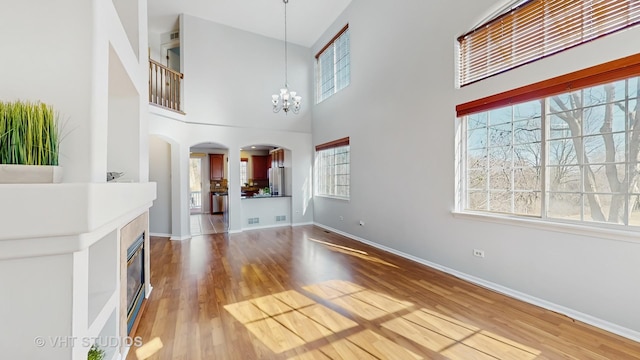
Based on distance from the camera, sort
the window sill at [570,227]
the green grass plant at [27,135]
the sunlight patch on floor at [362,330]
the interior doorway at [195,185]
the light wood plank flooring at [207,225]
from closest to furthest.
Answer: the green grass plant at [27,135] < the sunlight patch on floor at [362,330] < the window sill at [570,227] < the light wood plank flooring at [207,225] < the interior doorway at [195,185]

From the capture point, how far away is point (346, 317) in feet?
8.26

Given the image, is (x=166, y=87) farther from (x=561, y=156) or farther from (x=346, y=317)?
(x=561, y=156)

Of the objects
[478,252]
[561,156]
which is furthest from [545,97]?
[478,252]

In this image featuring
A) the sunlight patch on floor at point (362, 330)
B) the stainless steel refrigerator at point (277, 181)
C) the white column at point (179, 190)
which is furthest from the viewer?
the stainless steel refrigerator at point (277, 181)

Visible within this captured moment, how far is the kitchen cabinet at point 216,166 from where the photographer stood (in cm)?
982

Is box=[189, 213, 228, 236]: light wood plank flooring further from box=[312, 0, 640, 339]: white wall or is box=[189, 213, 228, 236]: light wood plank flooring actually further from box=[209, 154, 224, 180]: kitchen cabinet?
box=[312, 0, 640, 339]: white wall

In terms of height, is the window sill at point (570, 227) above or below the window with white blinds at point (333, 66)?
below

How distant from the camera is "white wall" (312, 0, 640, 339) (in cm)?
229

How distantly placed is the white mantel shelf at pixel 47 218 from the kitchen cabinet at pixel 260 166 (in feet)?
32.1

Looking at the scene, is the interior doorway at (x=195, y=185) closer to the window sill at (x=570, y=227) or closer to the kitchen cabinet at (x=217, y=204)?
the kitchen cabinet at (x=217, y=204)

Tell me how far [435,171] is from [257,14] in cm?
546

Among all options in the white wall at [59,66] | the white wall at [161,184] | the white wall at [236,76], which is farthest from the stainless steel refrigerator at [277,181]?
the white wall at [59,66]

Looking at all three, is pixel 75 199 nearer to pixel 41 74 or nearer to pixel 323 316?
pixel 41 74

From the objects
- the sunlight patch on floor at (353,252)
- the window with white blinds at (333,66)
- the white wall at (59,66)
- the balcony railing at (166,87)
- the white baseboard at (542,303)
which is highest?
the window with white blinds at (333,66)
